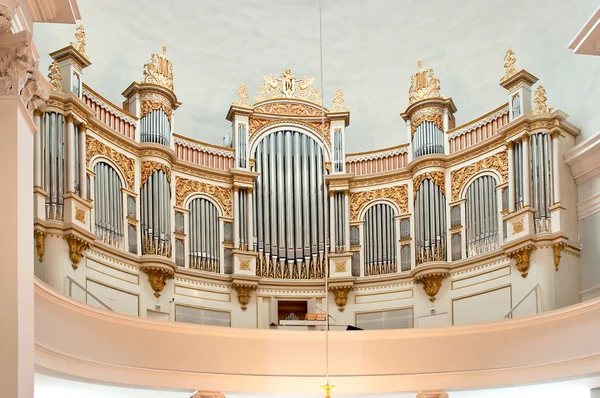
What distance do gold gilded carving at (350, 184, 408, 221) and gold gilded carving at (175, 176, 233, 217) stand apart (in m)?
2.51

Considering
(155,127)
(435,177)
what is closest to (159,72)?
(155,127)

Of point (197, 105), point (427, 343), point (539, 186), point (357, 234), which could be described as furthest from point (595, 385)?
point (197, 105)

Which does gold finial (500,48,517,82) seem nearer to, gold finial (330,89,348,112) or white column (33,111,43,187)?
gold finial (330,89,348,112)

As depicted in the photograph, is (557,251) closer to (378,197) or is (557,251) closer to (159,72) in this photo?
(378,197)

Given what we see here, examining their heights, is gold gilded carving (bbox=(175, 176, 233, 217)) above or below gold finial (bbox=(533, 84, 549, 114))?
below

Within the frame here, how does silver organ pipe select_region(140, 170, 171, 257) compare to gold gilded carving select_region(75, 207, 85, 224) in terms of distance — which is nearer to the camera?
gold gilded carving select_region(75, 207, 85, 224)

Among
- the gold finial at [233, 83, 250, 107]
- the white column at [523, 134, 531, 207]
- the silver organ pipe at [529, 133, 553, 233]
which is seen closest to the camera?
the silver organ pipe at [529, 133, 553, 233]

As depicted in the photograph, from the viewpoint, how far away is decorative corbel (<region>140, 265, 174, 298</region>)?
16781 millimetres

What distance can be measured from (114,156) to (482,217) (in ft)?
22.7

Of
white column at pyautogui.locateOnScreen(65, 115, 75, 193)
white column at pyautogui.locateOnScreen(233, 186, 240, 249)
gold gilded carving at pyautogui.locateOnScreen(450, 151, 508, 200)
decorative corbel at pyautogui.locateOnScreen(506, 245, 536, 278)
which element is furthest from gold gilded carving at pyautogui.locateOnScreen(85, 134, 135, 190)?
decorative corbel at pyautogui.locateOnScreen(506, 245, 536, 278)

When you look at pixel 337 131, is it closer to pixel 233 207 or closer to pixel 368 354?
pixel 233 207

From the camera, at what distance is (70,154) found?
15430 millimetres

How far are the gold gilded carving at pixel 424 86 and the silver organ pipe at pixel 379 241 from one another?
2.34 meters

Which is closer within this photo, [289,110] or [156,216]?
[156,216]
